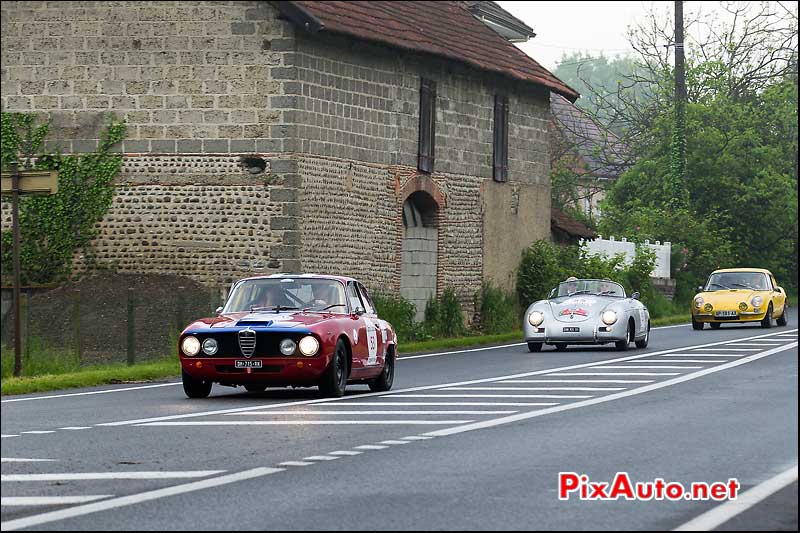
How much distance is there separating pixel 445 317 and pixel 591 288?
9.21m

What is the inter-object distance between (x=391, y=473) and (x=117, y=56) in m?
24.0

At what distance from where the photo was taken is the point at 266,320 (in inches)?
738

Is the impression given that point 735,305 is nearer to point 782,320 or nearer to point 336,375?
point 782,320

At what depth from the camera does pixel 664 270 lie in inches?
2223

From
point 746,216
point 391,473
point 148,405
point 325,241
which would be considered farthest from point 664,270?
point 391,473

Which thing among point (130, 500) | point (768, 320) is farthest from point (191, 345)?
point (768, 320)

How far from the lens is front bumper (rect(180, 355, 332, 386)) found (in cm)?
1844

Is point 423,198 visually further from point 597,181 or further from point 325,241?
point 597,181

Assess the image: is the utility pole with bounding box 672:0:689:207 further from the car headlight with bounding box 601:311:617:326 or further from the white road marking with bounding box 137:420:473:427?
the white road marking with bounding box 137:420:473:427

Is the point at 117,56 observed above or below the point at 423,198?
above

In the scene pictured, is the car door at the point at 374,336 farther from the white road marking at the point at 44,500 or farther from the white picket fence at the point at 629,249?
the white picket fence at the point at 629,249

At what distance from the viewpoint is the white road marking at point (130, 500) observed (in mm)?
9250

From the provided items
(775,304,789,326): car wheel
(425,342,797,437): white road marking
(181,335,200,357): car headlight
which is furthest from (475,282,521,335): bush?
(181,335,200,357): car headlight

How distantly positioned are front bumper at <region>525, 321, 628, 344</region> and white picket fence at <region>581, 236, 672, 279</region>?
18602 mm
